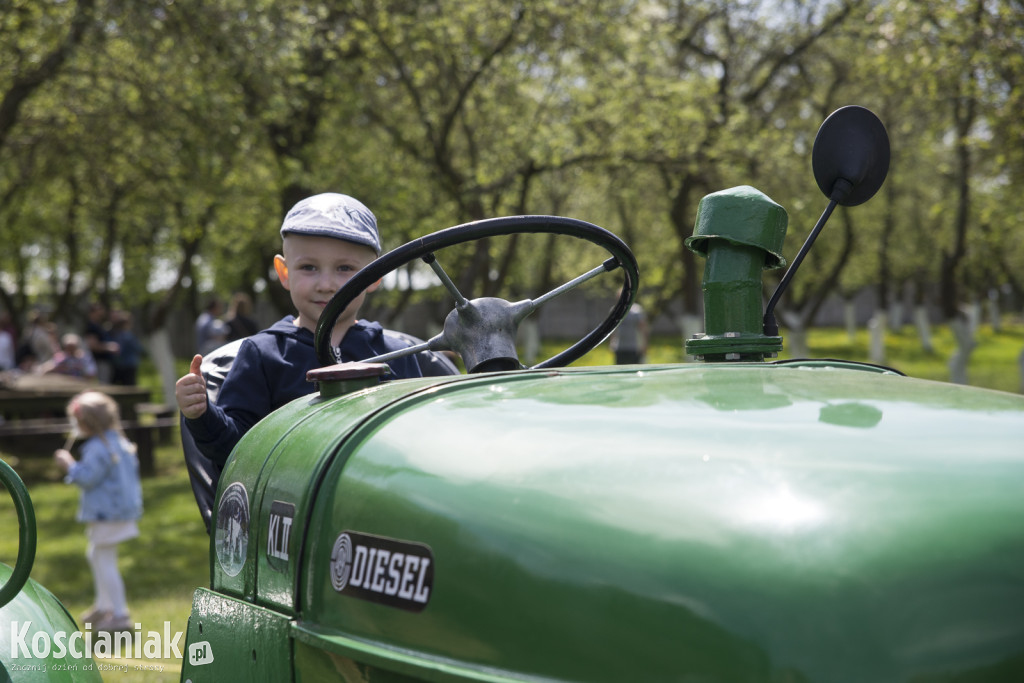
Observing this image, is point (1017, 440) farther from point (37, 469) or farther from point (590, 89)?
point (37, 469)

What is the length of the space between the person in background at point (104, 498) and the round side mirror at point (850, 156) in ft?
17.0

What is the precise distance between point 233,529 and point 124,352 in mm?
15726

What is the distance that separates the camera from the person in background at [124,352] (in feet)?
54.7

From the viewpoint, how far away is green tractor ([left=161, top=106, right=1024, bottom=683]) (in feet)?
3.60

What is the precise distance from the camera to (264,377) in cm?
278

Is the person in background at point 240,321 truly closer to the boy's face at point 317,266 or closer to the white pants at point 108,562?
the white pants at point 108,562

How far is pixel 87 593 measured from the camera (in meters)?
7.55

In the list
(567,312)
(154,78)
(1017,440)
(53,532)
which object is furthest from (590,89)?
(567,312)

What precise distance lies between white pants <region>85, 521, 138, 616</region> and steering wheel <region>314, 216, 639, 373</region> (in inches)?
178

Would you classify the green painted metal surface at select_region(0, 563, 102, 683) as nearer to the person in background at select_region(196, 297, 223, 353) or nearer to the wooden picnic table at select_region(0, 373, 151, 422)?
the person in background at select_region(196, 297, 223, 353)

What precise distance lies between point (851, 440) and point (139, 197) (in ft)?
56.1

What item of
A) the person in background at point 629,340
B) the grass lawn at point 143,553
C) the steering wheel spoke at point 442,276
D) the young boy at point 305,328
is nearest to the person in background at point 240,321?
the grass lawn at point 143,553

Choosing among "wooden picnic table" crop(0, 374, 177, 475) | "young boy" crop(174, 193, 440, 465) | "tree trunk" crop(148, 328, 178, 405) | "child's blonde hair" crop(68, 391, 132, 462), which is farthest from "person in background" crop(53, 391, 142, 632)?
"tree trunk" crop(148, 328, 178, 405)

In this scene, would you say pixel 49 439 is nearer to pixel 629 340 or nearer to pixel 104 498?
pixel 629 340
